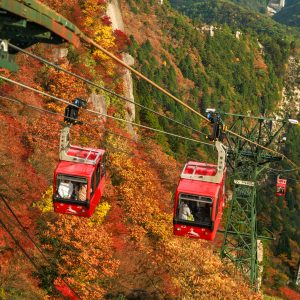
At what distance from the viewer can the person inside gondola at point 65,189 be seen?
17094 mm

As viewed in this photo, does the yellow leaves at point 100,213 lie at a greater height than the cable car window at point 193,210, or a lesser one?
lesser

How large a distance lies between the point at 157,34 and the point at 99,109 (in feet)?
260

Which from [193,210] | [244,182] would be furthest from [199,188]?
[244,182]

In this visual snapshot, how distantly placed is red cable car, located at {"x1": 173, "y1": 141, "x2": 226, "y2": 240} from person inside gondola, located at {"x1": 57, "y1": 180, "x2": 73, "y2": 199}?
11.2 feet

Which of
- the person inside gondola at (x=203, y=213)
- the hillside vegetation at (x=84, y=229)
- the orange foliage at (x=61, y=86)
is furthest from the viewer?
the orange foliage at (x=61, y=86)

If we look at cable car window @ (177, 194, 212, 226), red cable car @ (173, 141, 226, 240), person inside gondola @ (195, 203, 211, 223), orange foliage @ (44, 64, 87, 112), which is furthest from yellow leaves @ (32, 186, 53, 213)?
person inside gondola @ (195, 203, 211, 223)

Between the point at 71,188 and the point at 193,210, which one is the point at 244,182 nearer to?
the point at 193,210

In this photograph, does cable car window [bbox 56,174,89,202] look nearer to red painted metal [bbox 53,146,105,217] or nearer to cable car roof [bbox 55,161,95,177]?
red painted metal [bbox 53,146,105,217]

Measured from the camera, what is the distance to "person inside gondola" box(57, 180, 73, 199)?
1709 centimetres

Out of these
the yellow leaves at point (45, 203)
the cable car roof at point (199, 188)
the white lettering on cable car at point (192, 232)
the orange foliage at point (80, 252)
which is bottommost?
the orange foliage at point (80, 252)

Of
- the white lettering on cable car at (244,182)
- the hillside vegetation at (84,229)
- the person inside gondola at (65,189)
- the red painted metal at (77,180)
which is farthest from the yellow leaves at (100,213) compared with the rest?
the person inside gondola at (65,189)

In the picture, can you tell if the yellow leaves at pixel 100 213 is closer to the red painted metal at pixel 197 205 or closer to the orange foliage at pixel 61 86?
the orange foliage at pixel 61 86

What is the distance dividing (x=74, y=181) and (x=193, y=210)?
3879mm

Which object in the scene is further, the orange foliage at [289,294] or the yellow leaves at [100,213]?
the orange foliage at [289,294]
